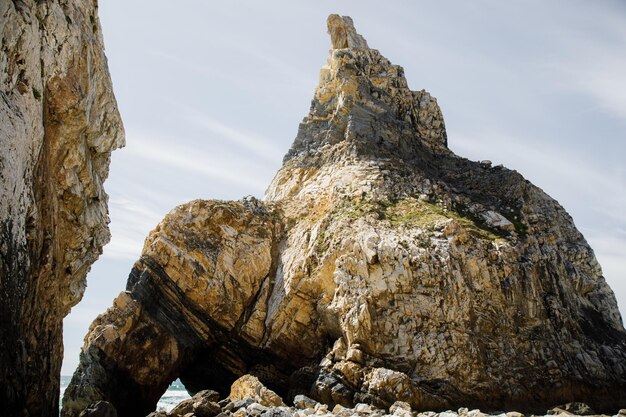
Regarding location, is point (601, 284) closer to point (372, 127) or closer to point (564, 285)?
point (564, 285)

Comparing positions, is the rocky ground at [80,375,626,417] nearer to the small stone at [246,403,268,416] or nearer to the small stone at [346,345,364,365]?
the small stone at [246,403,268,416]

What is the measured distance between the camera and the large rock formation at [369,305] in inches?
1214

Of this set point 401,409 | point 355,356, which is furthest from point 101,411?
point 355,356

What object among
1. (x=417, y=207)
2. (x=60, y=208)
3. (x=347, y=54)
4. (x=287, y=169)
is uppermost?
(x=347, y=54)

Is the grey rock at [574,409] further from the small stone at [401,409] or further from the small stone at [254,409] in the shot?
the small stone at [254,409]

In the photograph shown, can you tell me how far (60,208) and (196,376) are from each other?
1854 centimetres

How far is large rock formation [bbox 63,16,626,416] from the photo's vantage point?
101ft

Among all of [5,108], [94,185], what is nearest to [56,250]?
[94,185]

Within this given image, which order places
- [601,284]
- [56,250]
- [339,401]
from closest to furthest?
[56,250] → [339,401] → [601,284]

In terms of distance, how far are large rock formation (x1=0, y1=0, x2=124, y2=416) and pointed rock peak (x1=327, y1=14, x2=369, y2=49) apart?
37140 mm

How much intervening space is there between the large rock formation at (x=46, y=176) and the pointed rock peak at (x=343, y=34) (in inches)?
1462

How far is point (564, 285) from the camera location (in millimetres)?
37781

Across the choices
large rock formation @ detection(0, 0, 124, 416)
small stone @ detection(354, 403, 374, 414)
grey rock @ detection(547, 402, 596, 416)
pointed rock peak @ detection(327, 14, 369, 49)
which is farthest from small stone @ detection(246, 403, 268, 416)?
pointed rock peak @ detection(327, 14, 369, 49)

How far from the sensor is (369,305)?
104 feet
